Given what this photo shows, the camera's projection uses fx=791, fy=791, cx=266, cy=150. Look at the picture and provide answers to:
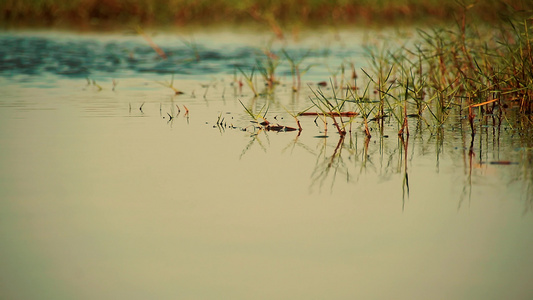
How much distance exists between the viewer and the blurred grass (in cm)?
1830

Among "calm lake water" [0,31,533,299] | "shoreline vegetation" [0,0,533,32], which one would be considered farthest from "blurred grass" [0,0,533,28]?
"calm lake water" [0,31,533,299]

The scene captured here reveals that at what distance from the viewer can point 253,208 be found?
3.67m

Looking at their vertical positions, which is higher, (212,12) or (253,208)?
(212,12)

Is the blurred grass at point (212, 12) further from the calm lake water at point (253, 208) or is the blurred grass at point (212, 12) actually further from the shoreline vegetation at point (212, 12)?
the calm lake water at point (253, 208)

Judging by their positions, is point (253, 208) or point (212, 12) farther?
point (212, 12)

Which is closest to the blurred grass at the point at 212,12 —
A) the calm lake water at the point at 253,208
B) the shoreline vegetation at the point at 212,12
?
the shoreline vegetation at the point at 212,12

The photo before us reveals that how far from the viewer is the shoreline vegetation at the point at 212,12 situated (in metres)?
Result: 18.2

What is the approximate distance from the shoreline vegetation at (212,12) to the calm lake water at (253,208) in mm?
11846

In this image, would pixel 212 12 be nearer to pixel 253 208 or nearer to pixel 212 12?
pixel 212 12

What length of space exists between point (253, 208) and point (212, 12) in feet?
53.4

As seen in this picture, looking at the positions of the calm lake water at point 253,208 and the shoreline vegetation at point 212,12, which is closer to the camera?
the calm lake water at point 253,208

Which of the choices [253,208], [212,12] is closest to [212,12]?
[212,12]

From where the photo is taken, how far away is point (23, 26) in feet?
57.1

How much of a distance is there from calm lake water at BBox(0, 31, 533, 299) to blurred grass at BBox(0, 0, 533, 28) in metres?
11.9
